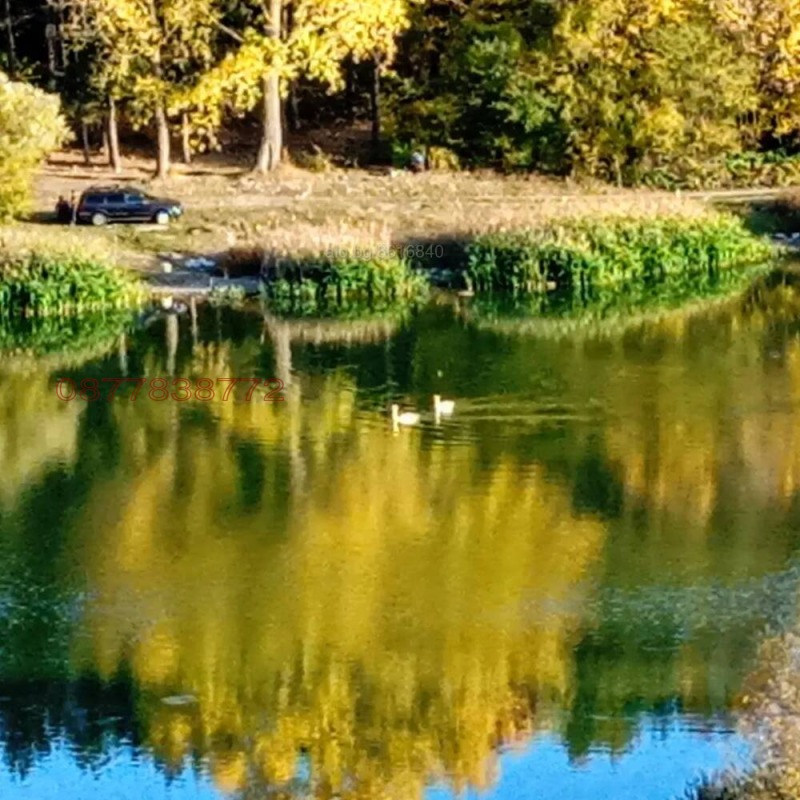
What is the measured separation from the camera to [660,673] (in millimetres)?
16109

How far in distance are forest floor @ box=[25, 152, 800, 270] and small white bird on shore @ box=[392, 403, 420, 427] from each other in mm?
11293

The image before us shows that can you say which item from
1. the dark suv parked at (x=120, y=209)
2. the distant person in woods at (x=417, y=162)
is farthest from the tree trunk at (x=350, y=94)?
the dark suv parked at (x=120, y=209)

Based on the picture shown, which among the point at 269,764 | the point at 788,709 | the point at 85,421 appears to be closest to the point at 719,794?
the point at 788,709

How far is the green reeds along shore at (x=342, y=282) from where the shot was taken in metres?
37.1

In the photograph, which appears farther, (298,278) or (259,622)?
(298,278)

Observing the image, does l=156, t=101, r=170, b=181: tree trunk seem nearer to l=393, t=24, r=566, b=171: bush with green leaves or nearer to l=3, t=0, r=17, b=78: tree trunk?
l=3, t=0, r=17, b=78: tree trunk

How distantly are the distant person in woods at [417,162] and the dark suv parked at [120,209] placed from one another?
944 centimetres

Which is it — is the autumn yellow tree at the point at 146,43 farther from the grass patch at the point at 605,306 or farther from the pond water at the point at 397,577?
the pond water at the point at 397,577

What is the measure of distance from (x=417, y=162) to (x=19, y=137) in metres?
A: 13.9

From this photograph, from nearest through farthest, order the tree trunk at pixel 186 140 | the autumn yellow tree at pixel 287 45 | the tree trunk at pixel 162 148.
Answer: the autumn yellow tree at pixel 287 45 → the tree trunk at pixel 186 140 → the tree trunk at pixel 162 148

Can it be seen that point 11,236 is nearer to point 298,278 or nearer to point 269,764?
point 298,278

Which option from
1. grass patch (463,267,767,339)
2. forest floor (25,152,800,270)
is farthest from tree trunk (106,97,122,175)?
grass patch (463,267,767,339)

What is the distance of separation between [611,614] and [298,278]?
813 inches

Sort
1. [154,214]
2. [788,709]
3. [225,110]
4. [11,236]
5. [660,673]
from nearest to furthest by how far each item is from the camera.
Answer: [788,709] < [660,673] < [11,236] < [154,214] < [225,110]
